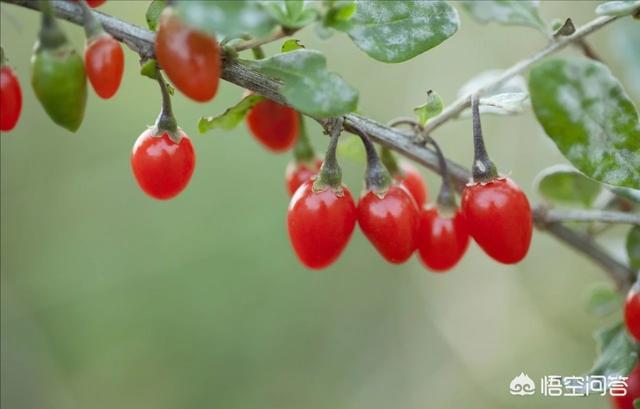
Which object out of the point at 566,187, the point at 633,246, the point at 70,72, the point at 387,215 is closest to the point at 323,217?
the point at 387,215

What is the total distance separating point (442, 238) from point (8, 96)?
1.14 metres

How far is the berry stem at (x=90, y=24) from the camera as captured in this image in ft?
5.60

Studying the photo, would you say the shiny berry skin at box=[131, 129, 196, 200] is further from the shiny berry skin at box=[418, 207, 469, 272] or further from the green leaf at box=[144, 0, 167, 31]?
the shiny berry skin at box=[418, 207, 469, 272]

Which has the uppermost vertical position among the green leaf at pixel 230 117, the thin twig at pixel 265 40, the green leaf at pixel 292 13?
the green leaf at pixel 292 13

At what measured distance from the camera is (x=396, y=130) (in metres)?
2.15

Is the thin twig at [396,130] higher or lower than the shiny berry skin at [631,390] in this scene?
higher

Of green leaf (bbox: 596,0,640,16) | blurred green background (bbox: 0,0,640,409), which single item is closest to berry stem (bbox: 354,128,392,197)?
green leaf (bbox: 596,0,640,16)

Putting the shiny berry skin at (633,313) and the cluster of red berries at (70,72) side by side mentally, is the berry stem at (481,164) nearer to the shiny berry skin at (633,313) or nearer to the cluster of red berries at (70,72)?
the shiny berry skin at (633,313)

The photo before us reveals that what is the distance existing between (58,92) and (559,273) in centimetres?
582

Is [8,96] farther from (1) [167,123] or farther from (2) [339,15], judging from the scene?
(2) [339,15]

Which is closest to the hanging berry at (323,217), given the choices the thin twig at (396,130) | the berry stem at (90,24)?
the thin twig at (396,130)

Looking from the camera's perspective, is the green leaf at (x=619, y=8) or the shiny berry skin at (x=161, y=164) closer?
the green leaf at (x=619, y=8)

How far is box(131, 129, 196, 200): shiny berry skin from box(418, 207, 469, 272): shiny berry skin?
653mm

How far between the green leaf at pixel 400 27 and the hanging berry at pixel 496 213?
0.22 metres
